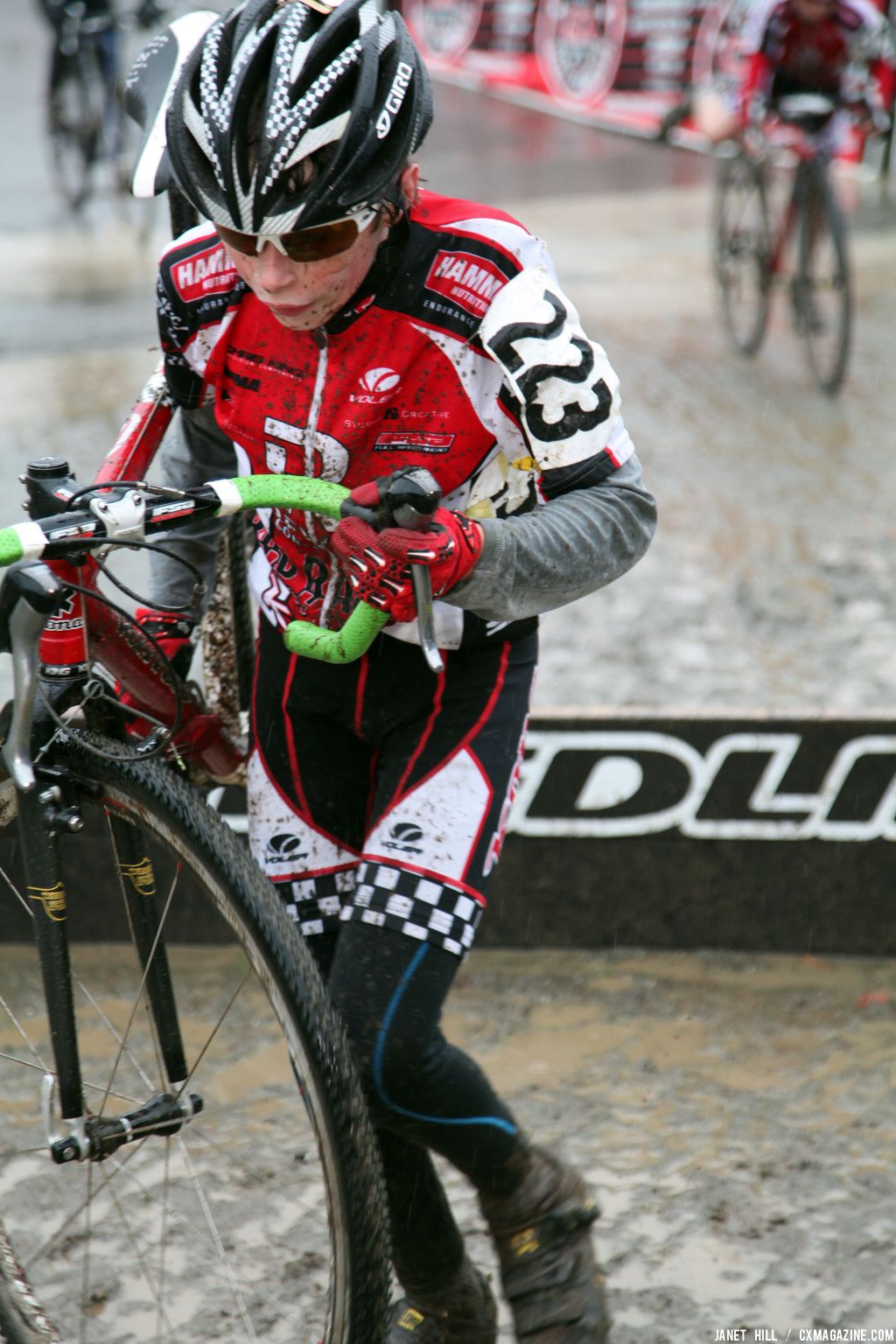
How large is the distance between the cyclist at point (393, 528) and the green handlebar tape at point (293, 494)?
0.17 ft

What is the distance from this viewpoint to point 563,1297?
7.46 ft

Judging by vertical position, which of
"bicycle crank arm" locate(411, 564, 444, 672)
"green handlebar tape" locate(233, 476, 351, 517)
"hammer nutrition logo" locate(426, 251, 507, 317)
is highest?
"hammer nutrition logo" locate(426, 251, 507, 317)

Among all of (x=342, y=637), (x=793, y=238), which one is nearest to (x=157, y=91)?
(x=342, y=637)

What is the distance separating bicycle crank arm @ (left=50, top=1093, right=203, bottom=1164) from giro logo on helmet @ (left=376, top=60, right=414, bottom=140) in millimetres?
1370

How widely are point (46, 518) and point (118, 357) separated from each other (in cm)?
607

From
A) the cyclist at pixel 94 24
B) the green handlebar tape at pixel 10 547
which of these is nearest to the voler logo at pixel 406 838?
the green handlebar tape at pixel 10 547

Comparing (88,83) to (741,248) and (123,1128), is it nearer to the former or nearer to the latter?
(741,248)

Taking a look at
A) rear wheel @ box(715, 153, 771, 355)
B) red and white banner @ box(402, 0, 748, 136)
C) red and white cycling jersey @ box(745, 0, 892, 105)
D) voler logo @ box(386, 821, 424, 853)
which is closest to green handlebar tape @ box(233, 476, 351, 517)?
voler logo @ box(386, 821, 424, 853)

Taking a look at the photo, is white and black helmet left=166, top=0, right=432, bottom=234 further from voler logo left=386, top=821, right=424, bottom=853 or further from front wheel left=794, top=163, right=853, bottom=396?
front wheel left=794, top=163, right=853, bottom=396

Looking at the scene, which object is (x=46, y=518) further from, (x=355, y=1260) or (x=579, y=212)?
(x=579, y=212)

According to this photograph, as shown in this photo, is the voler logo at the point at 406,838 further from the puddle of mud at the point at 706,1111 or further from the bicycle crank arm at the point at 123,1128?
the puddle of mud at the point at 706,1111

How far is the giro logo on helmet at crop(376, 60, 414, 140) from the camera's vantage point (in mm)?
1913

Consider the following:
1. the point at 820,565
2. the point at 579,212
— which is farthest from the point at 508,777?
the point at 579,212

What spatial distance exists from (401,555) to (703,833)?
6.01ft
